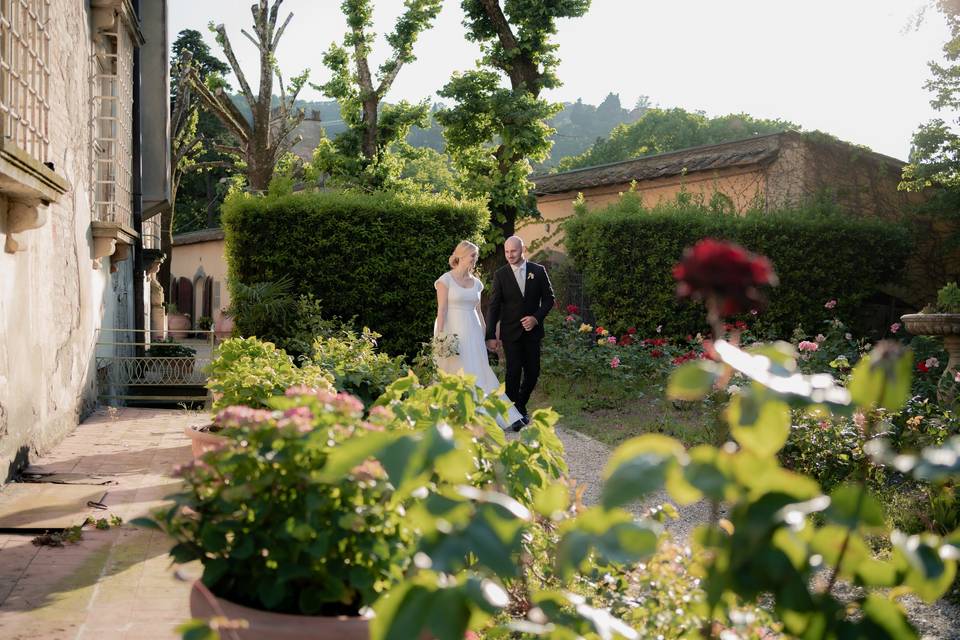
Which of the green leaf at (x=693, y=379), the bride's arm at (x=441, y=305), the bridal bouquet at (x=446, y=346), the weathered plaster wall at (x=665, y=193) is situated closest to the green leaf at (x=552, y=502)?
the green leaf at (x=693, y=379)

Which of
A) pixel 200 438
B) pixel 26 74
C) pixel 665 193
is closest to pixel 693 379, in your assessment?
pixel 200 438

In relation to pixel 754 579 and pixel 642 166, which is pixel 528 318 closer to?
pixel 754 579

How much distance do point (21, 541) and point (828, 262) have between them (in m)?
13.3

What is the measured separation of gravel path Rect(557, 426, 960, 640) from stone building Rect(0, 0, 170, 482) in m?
4.16

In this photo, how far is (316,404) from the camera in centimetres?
247

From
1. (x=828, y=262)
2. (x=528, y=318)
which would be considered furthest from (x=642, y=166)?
(x=528, y=318)

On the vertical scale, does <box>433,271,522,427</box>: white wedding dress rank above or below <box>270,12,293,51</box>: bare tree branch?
below

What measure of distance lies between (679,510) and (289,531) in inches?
190

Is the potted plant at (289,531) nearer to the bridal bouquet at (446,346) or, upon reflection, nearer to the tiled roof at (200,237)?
the bridal bouquet at (446,346)

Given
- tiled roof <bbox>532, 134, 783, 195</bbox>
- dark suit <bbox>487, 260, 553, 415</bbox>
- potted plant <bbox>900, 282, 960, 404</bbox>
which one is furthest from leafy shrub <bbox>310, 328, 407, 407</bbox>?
tiled roof <bbox>532, 134, 783, 195</bbox>

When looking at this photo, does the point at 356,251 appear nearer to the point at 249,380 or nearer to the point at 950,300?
the point at 249,380

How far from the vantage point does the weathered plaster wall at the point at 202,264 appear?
32500mm

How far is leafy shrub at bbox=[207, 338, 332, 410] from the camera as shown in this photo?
18.1 feet

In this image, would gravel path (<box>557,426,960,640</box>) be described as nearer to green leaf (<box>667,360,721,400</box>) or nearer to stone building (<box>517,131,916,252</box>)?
green leaf (<box>667,360,721,400</box>)
